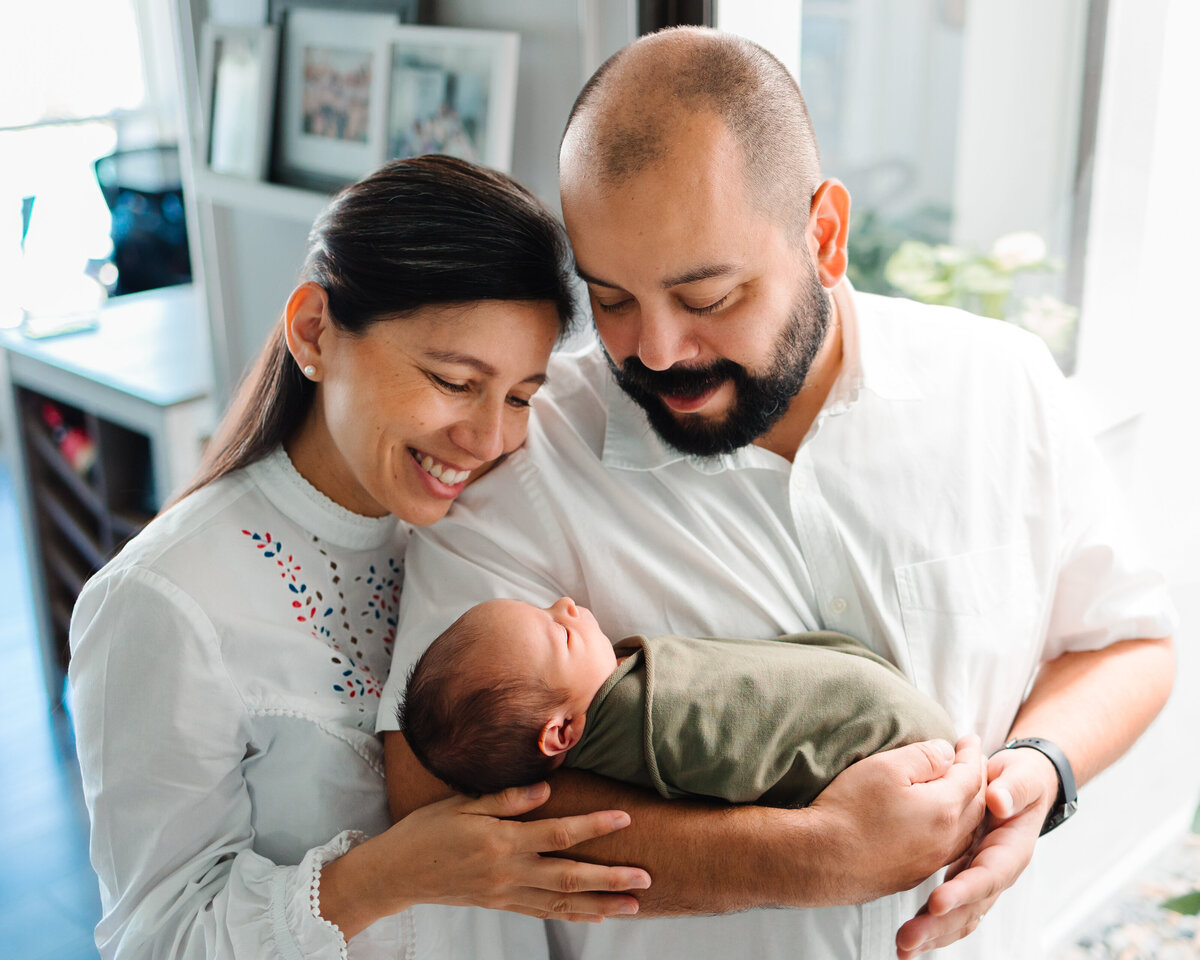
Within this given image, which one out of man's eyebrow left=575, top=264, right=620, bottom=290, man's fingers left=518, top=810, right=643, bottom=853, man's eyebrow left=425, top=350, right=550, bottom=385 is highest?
man's eyebrow left=575, top=264, right=620, bottom=290

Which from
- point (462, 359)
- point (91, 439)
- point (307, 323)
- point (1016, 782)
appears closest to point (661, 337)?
point (462, 359)

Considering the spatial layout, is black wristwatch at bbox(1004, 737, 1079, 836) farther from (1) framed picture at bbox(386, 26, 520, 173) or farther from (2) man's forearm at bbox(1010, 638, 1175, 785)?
(1) framed picture at bbox(386, 26, 520, 173)

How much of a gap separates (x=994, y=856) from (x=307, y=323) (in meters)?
1.06

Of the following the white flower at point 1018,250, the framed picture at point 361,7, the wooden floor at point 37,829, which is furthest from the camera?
the wooden floor at point 37,829

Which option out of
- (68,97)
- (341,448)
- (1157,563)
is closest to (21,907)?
(341,448)

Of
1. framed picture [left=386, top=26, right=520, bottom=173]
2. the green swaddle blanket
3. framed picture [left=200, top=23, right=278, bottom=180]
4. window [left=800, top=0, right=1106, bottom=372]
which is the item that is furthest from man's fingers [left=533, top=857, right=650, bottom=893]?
framed picture [left=200, top=23, right=278, bottom=180]

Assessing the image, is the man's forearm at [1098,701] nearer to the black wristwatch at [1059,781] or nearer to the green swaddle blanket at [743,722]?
the black wristwatch at [1059,781]

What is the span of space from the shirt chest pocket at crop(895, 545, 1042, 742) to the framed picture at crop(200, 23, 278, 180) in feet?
6.12

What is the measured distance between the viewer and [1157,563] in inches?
111

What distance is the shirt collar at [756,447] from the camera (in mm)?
1567

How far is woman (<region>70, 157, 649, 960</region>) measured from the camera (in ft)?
4.44

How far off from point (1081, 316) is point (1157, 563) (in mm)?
645

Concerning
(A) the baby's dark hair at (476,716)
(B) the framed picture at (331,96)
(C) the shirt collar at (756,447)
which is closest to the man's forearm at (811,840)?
(A) the baby's dark hair at (476,716)

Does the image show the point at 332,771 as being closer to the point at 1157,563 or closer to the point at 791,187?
the point at 791,187
